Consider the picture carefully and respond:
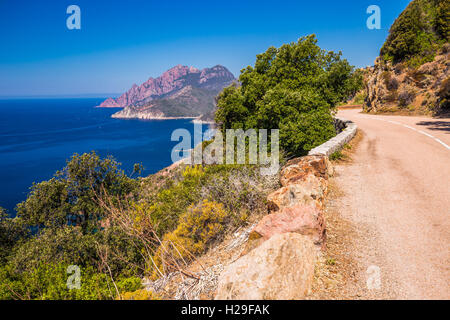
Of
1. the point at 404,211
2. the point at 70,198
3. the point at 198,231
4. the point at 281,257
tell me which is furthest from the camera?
the point at 70,198

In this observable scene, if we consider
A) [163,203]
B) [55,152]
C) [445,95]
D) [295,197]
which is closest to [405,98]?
[445,95]

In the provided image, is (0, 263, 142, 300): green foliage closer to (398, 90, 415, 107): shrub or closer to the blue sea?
(398, 90, 415, 107): shrub

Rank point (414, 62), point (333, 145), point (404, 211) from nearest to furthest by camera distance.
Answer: point (404, 211) → point (333, 145) → point (414, 62)

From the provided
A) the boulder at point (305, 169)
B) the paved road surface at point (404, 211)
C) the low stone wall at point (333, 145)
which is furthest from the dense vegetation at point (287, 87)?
the boulder at point (305, 169)

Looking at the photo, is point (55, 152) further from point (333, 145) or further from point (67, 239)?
point (333, 145)

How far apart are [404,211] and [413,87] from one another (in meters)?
25.5

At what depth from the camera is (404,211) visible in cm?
618

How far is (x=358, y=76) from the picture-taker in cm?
1664

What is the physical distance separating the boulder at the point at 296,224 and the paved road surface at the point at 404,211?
100 cm

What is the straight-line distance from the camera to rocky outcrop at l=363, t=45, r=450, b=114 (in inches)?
860
